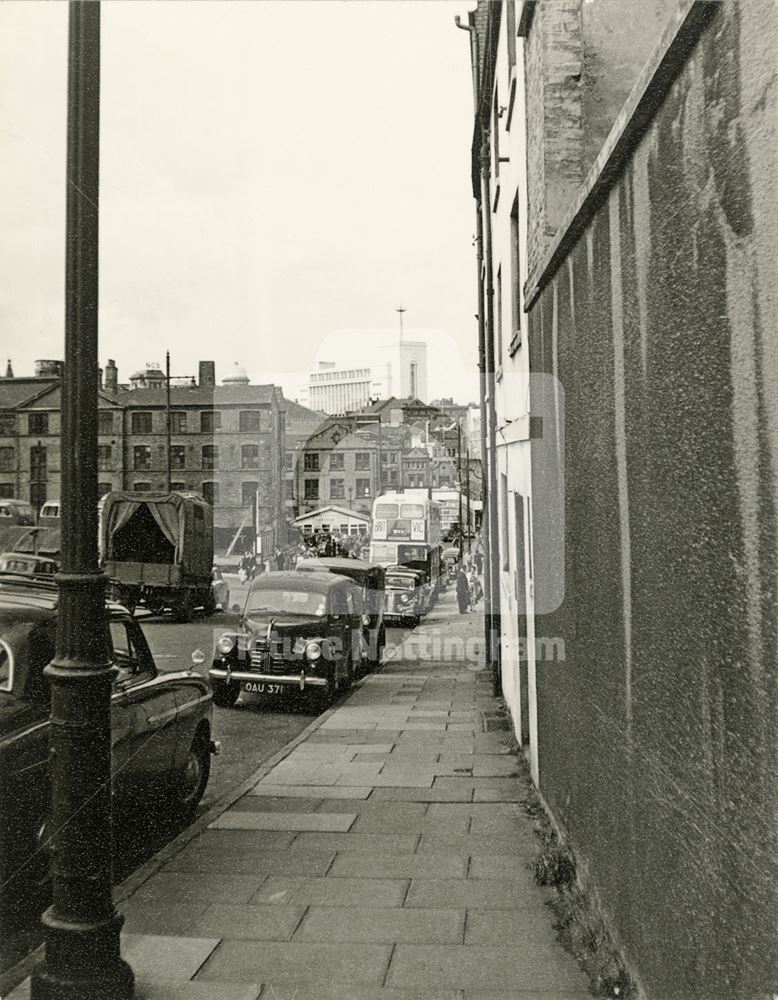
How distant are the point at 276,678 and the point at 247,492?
4645 cm

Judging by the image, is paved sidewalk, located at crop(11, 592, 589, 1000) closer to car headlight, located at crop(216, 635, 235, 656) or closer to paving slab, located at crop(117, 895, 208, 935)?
paving slab, located at crop(117, 895, 208, 935)

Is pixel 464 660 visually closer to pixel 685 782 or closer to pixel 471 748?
pixel 471 748

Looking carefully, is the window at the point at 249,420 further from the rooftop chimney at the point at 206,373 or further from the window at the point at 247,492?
the rooftop chimney at the point at 206,373

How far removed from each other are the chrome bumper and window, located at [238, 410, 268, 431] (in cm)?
4610

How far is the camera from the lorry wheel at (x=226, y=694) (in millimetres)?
12447

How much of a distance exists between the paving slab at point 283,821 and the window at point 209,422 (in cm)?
5370

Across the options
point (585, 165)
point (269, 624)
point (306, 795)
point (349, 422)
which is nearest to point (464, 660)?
point (269, 624)

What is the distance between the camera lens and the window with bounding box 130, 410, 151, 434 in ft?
188

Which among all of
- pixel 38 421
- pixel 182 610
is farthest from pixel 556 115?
pixel 38 421

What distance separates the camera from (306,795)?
778cm

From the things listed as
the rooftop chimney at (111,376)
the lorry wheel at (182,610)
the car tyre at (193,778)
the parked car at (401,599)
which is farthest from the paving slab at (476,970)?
the rooftop chimney at (111,376)

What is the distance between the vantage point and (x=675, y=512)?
3061 millimetres

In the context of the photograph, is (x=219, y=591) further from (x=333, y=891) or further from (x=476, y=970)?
(x=476, y=970)

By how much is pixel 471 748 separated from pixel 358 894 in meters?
4.56
